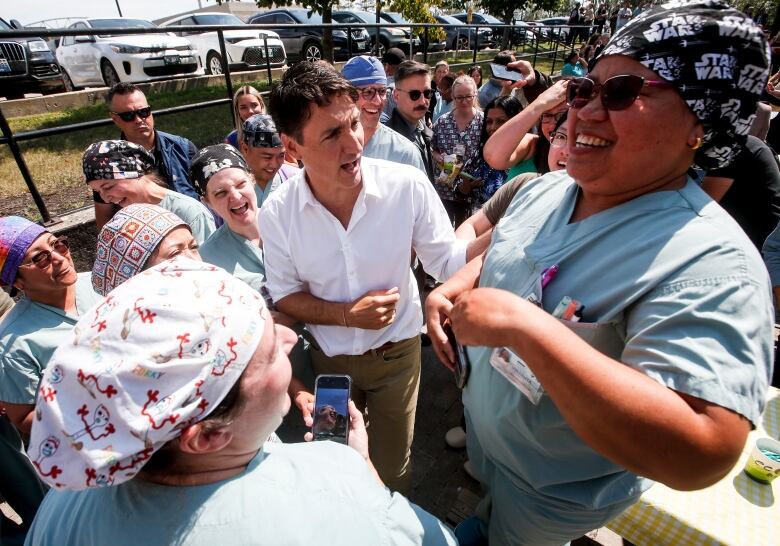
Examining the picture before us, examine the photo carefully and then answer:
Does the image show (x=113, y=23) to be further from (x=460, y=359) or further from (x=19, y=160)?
(x=460, y=359)

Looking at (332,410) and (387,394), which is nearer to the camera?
(332,410)

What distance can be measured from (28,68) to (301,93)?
9.94 m

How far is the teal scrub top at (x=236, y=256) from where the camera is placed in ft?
7.40

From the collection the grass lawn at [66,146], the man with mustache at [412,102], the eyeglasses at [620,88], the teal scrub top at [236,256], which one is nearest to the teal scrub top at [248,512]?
the eyeglasses at [620,88]

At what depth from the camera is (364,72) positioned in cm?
348

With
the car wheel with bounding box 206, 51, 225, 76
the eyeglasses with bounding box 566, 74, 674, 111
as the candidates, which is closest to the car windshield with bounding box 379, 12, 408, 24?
the car wheel with bounding box 206, 51, 225, 76

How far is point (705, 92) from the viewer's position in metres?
0.94

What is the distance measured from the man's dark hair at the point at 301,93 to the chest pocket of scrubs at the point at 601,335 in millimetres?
1375

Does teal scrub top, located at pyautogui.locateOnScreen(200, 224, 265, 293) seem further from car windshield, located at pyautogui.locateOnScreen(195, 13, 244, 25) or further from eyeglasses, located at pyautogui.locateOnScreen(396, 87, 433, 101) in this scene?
car windshield, located at pyautogui.locateOnScreen(195, 13, 244, 25)

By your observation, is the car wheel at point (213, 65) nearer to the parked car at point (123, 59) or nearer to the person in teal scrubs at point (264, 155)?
the parked car at point (123, 59)

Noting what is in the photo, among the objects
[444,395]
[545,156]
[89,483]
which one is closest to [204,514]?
[89,483]

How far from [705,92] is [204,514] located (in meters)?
1.45

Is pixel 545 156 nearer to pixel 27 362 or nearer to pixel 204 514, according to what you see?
pixel 204 514

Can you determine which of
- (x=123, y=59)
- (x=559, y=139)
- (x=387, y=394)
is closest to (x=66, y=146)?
(x=123, y=59)
